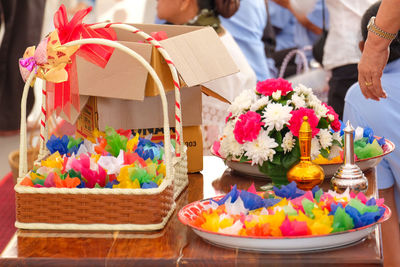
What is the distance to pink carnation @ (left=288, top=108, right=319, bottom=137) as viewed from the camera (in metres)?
1.58

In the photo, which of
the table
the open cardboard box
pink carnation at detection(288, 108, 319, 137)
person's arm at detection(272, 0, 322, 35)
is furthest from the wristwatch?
person's arm at detection(272, 0, 322, 35)

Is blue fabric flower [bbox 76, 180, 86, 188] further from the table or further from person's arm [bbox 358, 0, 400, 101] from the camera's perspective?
person's arm [bbox 358, 0, 400, 101]

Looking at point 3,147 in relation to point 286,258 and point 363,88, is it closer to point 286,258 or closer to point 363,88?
point 363,88

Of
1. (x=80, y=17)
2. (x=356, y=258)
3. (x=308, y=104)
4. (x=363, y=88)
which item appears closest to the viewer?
(x=356, y=258)

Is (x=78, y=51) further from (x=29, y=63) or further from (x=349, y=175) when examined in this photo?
(x=349, y=175)

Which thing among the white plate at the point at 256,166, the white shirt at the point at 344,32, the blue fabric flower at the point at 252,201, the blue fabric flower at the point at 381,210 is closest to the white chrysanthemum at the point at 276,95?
the white plate at the point at 256,166

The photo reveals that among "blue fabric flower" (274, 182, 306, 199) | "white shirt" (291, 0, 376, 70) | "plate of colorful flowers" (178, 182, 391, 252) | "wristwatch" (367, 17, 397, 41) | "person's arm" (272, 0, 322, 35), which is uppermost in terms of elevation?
"person's arm" (272, 0, 322, 35)

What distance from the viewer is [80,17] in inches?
60.8

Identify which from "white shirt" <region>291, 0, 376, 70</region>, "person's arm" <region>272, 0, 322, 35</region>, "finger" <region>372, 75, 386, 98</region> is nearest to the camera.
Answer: "finger" <region>372, 75, 386, 98</region>

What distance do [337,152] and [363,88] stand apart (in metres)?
0.62

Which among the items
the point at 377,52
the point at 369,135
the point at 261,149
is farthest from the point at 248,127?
the point at 377,52

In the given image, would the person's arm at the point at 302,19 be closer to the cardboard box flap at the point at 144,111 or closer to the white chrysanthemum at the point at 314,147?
the cardboard box flap at the point at 144,111

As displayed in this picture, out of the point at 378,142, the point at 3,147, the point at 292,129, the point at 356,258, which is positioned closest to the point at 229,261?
the point at 356,258

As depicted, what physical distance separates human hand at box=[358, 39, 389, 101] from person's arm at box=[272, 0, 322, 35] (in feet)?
9.74
